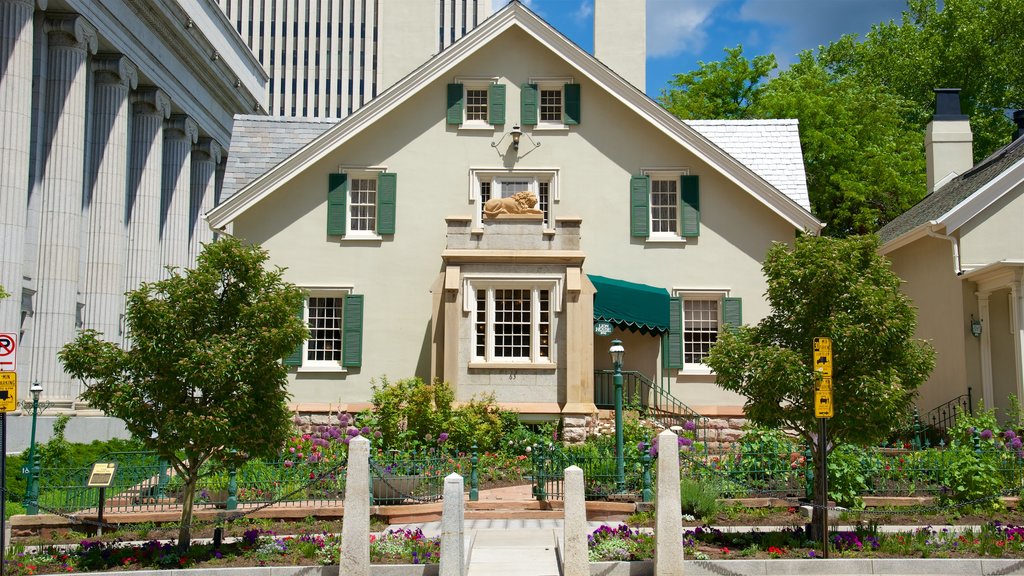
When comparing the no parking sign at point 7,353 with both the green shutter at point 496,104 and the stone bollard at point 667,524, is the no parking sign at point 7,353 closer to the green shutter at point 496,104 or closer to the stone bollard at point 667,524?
the stone bollard at point 667,524

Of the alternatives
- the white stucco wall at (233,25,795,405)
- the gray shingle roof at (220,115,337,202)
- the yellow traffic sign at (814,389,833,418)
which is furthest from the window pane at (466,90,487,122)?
the yellow traffic sign at (814,389,833,418)

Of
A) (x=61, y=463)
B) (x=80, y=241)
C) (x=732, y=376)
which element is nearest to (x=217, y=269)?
(x=732, y=376)

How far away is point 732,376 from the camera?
46.4 ft

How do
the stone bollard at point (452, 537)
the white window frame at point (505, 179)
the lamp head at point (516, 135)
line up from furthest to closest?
the white window frame at point (505, 179) → the lamp head at point (516, 135) → the stone bollard at point (452, 537)

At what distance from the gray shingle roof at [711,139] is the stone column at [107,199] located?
11.4 metres

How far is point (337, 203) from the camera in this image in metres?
25.6

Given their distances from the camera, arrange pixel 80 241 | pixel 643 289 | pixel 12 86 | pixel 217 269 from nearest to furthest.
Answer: pixel 217 269 < pixel 643 289 < pixel 12 86 < pixel 80 241

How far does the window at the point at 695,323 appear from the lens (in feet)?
82.9

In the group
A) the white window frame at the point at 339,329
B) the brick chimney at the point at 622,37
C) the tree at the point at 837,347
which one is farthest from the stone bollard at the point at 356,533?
the brick chimney at the point at 622,37

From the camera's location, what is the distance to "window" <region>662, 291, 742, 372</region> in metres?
25.3

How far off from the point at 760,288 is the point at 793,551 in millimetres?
13521

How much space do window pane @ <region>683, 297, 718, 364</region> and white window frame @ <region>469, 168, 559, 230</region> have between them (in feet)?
14.3

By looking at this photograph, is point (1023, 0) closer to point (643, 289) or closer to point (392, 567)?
point (643, 289)

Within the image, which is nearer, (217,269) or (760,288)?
(217,269)
